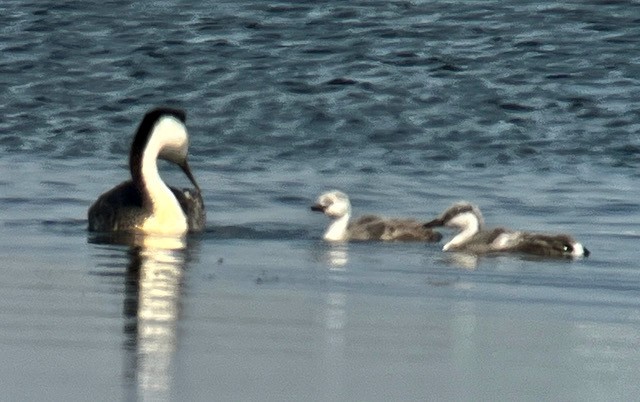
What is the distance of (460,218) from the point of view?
685 inches

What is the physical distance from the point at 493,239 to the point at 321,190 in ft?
15.5

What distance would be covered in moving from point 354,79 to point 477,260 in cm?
1217

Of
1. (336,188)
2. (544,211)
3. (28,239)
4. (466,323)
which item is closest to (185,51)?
(336,188)

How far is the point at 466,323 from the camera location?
12273mm

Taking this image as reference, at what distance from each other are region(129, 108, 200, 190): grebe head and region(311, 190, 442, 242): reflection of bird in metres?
1.62

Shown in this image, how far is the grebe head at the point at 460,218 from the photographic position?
17.4m

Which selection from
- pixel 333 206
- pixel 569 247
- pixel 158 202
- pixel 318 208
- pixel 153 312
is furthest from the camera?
pixel 158 202

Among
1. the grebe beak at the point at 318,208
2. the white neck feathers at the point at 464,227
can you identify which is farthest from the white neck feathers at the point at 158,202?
the white neck feathers at the point at 464,227

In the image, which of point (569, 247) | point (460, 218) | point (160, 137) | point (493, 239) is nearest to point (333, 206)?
point (460, 218)

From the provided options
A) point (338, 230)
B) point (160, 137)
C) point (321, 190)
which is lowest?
point (321, 190)

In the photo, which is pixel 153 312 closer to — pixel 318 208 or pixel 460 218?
pixel 460 218

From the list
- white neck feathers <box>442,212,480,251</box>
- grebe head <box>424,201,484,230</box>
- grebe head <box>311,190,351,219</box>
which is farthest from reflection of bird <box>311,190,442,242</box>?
white neck feathers <box>442,212,480,251</box>

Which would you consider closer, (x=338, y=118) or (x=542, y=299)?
(x=542, y=299)

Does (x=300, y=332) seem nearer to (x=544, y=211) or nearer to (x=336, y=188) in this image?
(x=544, y=211)
